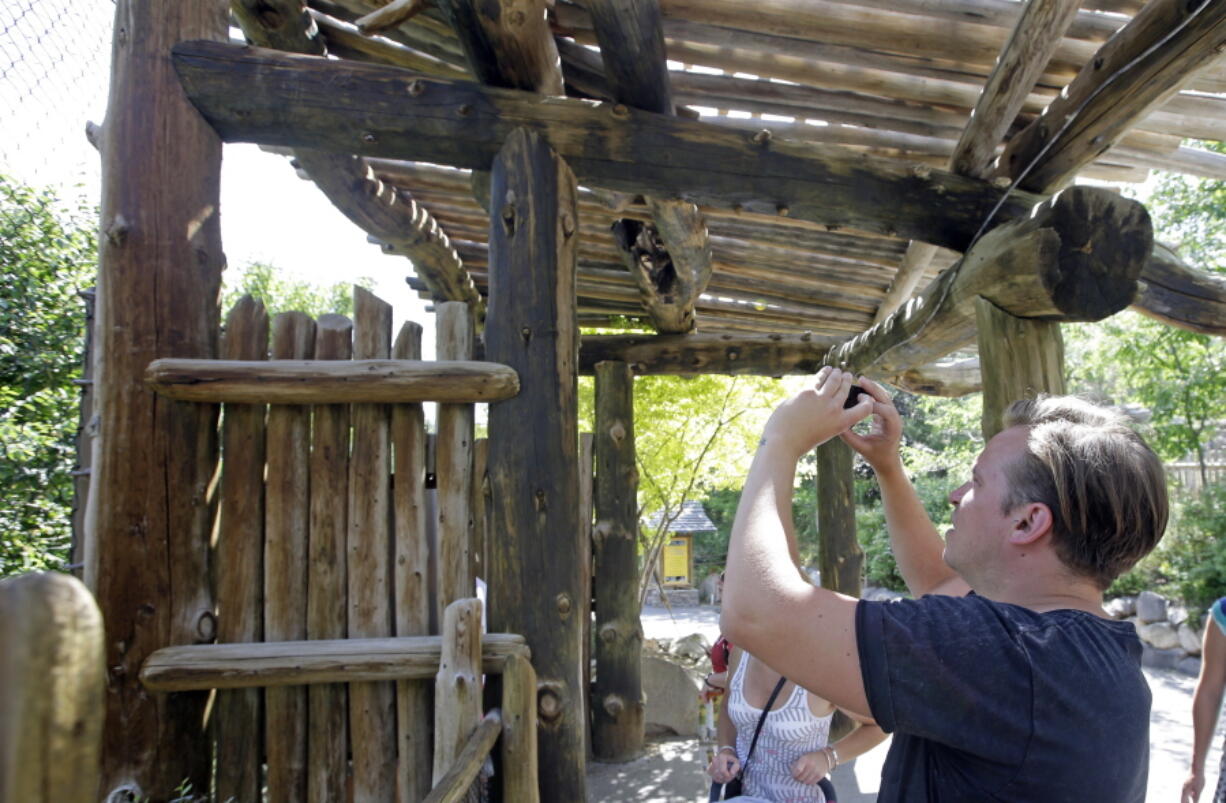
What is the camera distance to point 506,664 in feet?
8.11

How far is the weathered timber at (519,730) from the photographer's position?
245 centimetres

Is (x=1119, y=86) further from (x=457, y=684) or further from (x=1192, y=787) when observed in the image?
(x=457, y=684)

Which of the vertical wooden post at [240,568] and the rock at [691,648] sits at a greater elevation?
the vertical wooden post at [240,568]

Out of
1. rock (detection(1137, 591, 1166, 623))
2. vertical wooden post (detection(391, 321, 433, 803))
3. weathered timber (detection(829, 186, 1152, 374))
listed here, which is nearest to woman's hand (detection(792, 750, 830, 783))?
vertical wooden post (detection(391, 321, 433, 803))

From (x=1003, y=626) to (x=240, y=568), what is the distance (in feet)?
7.47

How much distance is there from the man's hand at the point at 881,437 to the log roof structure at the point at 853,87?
1548 mm

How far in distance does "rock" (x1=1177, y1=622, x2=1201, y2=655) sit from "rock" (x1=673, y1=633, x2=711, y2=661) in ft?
22.4

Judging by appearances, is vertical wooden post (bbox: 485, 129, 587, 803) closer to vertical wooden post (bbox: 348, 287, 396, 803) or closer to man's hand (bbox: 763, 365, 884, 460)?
vertical wooden post (bbox: 348, 287, 396, 803)

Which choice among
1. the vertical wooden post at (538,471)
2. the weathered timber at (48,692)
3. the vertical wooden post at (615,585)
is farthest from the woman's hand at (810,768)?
the vertical wooden post at (615,585)

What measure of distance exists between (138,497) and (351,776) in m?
1.12

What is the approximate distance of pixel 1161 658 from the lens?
34.6ft

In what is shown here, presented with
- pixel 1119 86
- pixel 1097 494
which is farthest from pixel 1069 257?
pixel 1097 494

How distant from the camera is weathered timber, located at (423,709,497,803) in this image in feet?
6.18

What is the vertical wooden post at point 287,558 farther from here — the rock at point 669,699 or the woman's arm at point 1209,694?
the rock at point 669,699
